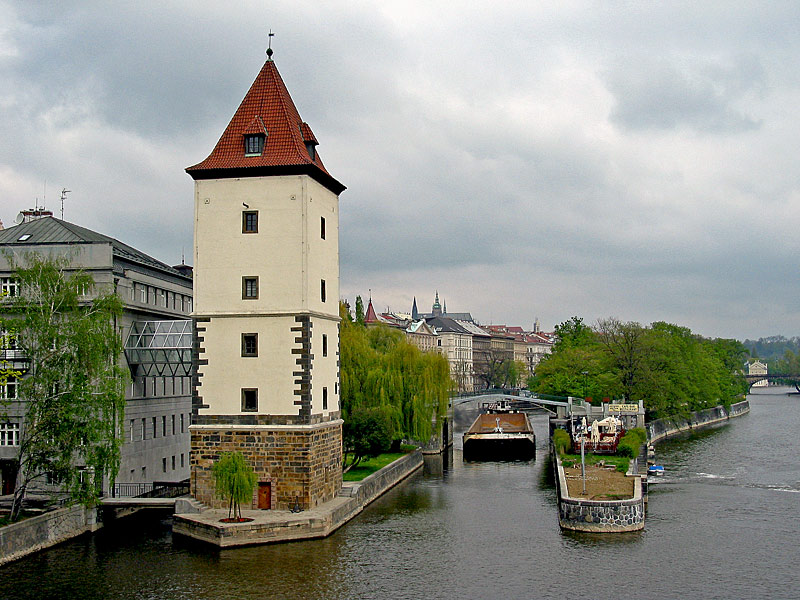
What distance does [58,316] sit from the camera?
114 feet

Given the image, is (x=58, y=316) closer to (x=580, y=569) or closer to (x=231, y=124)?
(x=231, y=124)

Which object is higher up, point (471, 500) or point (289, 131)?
point (289, 131)

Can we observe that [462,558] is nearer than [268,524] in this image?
Yes

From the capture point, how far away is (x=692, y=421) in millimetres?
93625

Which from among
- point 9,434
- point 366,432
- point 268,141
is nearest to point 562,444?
point 366,432

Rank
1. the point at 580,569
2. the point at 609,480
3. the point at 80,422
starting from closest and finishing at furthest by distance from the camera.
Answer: the point at 580,569
the point at 80,422
the point at 609,480

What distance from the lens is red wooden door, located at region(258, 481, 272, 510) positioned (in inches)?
1371

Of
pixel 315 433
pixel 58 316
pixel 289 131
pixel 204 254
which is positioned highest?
pixel 289 131

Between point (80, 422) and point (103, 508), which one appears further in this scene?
point (103, 508)

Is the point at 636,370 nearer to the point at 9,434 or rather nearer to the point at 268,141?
the point at 268,141

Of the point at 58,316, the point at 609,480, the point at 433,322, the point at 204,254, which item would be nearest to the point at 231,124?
the point at 204,254

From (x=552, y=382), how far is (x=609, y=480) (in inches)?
A: 1697

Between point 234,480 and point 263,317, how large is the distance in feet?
21.6

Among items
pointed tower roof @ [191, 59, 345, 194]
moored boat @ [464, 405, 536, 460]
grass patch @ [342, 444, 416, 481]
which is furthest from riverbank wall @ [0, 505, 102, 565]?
moored boat @ [464, 405, 536, 460]
